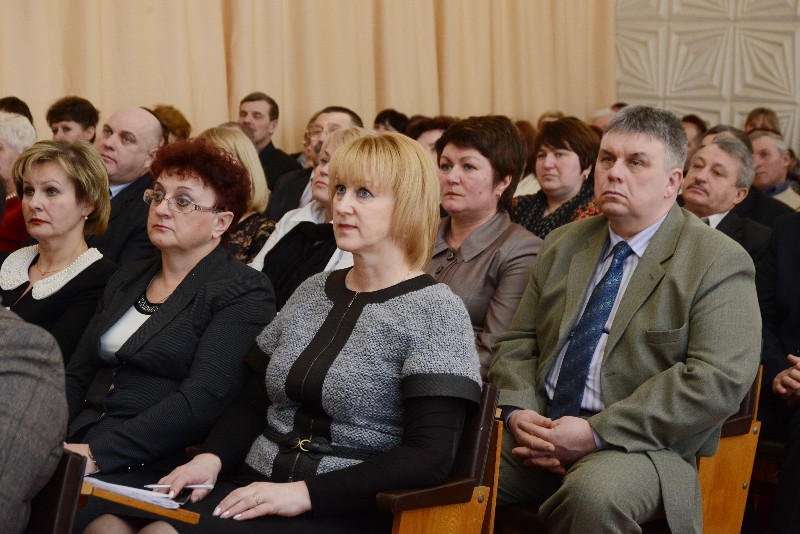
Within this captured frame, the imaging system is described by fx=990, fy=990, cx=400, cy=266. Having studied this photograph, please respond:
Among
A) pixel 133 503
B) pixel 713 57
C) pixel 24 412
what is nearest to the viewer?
pixel 24 412

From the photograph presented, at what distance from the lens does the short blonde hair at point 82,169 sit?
11.7 feet

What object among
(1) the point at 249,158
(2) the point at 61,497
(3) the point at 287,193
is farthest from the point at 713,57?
(2) the point at 61,497

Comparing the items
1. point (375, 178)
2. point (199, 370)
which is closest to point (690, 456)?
point (375, 178)

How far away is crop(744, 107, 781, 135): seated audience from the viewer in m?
7.66

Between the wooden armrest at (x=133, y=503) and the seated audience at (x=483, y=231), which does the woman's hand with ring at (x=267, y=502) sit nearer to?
the wooden armrest at (x=133, y=503)

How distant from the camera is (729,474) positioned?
2965 millimetres

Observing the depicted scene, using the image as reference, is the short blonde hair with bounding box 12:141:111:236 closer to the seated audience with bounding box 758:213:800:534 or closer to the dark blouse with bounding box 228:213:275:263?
the dark blouse with bounding box 228:213:275:263

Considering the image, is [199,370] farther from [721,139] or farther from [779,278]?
[721,139]

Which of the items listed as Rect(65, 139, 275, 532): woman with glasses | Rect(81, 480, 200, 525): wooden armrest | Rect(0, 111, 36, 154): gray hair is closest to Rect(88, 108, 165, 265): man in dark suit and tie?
Rect(0, 111, 36, 154): gray hair

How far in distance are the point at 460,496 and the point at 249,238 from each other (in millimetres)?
2323

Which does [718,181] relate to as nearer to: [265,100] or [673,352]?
[673,352]

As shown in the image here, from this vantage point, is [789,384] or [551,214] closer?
[789,384]

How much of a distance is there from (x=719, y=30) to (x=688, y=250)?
254 inches

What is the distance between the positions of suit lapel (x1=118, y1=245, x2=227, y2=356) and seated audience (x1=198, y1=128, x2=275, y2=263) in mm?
1235
